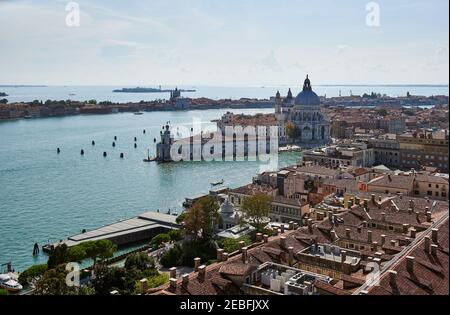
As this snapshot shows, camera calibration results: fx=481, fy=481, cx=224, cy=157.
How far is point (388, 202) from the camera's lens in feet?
19.0

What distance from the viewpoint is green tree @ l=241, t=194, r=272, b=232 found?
6.25 meters

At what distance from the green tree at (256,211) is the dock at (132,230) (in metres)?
1.61

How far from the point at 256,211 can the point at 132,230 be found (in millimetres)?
2363

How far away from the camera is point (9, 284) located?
17.8 ft

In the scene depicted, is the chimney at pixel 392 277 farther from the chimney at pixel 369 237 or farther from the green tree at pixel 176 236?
the green tree at pixel 176 236

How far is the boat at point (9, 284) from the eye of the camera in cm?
536

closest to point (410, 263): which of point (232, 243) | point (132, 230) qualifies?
point (232, 243)

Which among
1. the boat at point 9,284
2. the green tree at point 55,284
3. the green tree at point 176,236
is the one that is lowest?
the boat at point 9,284

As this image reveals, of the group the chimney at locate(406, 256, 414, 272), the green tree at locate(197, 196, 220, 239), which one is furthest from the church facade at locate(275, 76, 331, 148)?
the chimney at locate(406, 256, 414, 272)

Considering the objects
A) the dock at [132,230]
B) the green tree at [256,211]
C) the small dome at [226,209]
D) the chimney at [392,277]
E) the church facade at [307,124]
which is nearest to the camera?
the chimney at [392,277]

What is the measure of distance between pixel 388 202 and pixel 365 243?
166 centimetres

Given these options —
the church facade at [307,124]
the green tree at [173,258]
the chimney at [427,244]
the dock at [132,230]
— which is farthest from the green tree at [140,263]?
the church facade at [307,124]
